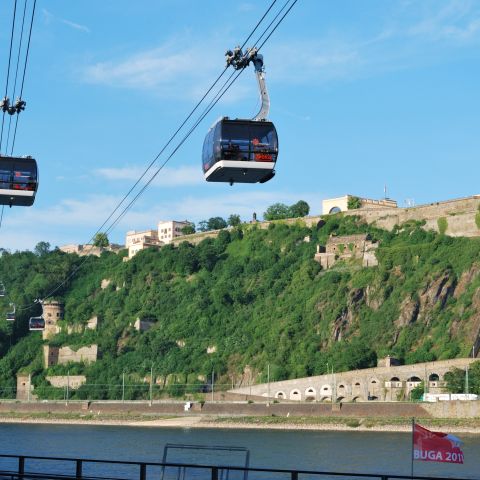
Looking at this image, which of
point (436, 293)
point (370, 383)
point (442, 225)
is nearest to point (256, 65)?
point (370, 383)

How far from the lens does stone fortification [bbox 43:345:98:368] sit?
133125mm

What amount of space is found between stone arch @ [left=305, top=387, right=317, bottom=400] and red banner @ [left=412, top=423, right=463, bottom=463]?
81.1 meters

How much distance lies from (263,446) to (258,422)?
1174 inches

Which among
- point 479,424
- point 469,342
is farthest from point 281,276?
point 479,424

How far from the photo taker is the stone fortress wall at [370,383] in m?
96.9

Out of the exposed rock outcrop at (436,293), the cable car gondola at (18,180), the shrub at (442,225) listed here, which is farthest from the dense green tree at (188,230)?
the cable car gondola at (18,180)

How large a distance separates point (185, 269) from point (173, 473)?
408 ft

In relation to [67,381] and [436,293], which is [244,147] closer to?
[436,293]

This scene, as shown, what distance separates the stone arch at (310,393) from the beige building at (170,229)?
79952 millimetres

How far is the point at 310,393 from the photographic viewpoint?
10512cm

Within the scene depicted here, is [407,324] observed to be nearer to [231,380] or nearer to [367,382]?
[367,382]

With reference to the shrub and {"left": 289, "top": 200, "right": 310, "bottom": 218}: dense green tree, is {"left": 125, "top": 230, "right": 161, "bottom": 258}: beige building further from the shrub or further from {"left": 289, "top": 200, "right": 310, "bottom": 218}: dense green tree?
the shrub

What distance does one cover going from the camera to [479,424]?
85812 mm

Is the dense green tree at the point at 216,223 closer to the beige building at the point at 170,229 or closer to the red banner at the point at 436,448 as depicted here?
the beige building at the point at 170,229
